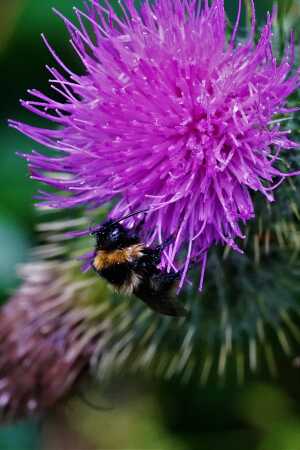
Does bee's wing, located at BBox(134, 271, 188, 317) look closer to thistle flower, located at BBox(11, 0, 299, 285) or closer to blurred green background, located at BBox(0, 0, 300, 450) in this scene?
thistle flower, located at BBox(11, 0, 299, 285)

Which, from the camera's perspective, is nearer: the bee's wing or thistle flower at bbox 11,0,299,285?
thistle flower at bbox 11,0,299,285

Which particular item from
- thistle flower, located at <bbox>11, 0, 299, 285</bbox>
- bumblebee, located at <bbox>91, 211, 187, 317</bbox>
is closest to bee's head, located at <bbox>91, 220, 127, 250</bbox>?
bumblebee, located at <bbox>91, 211, 187, 317</bbox>

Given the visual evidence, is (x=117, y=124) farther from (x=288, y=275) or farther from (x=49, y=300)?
(x=49, y=300)

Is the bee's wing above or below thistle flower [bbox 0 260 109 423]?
above

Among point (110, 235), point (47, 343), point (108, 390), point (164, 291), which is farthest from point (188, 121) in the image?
point (108, 390)

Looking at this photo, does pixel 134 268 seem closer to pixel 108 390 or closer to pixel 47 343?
pixel 47 343

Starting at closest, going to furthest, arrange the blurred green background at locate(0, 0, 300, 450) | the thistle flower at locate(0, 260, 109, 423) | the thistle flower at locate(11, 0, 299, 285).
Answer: the thistle flower at locate(11, 0, 299, 285), the thistle flower at locate(0, 260, 109, 423), the blurred green background at locate(0, 0, 300, 450)
